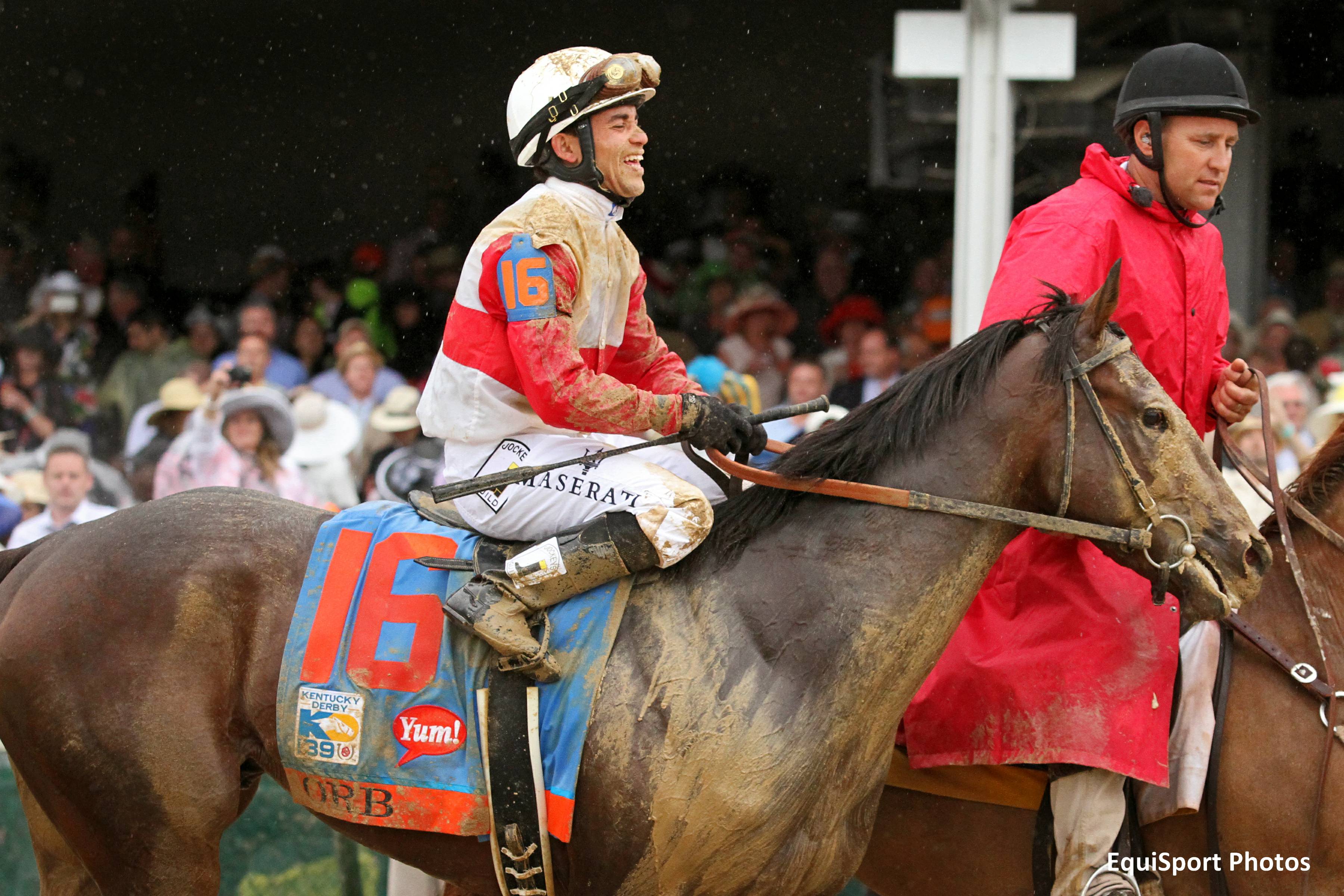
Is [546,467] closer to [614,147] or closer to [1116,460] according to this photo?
[614,147]

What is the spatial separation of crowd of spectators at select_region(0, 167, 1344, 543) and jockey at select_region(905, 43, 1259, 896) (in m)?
2.81

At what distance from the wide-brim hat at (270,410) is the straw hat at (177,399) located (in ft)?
2.76

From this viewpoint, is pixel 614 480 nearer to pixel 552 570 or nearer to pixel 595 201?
pixel 552 570

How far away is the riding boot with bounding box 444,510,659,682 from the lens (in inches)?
114

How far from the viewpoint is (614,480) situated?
3037mm

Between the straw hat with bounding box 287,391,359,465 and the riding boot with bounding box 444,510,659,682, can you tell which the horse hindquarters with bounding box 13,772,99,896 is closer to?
the riding boot with bounding box 444,510,659,682

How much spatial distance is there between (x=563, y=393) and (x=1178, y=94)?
5.24 ft

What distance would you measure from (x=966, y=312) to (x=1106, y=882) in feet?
10.9

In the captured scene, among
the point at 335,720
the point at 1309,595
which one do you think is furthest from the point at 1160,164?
the point at 335,720

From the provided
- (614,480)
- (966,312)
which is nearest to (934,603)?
(614,480)

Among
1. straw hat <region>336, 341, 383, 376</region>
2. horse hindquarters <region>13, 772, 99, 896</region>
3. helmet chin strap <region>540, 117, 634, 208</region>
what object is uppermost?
helmet chin strap <region>540, 117, 634, 208</region>

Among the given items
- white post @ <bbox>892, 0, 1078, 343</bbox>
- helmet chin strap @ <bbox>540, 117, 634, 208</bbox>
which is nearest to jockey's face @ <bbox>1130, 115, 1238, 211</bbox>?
helmet chin strap @ <bbox>540, 117, 634, 208</bbox>

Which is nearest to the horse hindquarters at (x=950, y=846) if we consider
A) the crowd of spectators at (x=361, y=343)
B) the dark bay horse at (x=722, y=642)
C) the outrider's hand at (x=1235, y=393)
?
the dark bay horse at (x=722, y=642)

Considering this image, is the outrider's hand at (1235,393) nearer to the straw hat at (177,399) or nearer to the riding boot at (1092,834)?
the riding boot at (1092,834)
